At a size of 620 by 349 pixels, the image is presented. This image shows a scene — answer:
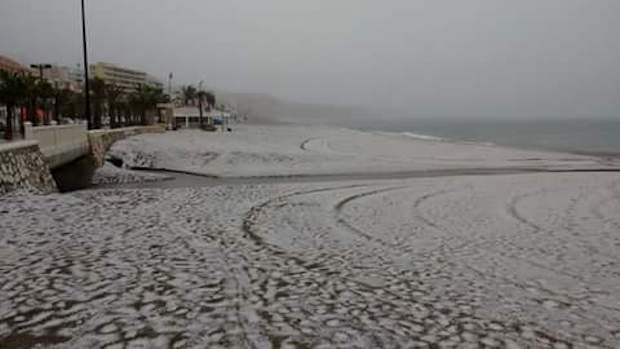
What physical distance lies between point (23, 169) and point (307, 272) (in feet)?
39.5

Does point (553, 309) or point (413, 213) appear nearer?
point (553, 309)

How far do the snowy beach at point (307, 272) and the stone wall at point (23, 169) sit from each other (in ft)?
5.07

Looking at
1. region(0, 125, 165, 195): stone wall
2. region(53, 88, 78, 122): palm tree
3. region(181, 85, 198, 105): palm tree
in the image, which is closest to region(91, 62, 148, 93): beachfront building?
region(181, 85, 198, 105): palm tree

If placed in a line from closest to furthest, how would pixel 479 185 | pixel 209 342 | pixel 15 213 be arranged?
pixel 209 342 → pixel 15 213 → pixel 479 185

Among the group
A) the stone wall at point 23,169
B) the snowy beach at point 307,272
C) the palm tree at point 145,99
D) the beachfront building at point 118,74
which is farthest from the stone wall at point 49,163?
the beachfront building at point 118,74

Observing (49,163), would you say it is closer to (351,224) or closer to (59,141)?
(59,141)

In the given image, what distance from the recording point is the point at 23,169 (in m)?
15.6

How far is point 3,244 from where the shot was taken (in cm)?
840

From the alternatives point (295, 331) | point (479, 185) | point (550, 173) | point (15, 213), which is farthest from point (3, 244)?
point (550, 173)

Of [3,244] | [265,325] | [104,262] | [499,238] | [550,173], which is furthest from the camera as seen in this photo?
[550,173]

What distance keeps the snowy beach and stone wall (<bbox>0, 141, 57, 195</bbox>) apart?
1545 mm

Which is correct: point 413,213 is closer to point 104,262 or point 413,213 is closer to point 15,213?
point 104,262

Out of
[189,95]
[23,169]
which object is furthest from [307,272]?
[189,95]

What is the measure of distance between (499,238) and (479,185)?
9.21m
